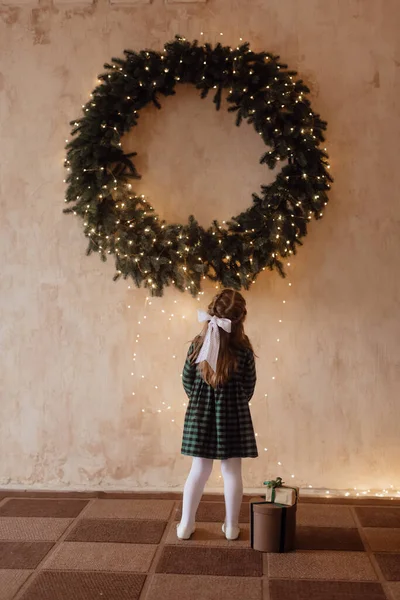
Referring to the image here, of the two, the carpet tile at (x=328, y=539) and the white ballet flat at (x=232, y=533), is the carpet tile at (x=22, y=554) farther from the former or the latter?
the carpet tile at (x=328, y=539)

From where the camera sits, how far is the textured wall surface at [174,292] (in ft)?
14.1

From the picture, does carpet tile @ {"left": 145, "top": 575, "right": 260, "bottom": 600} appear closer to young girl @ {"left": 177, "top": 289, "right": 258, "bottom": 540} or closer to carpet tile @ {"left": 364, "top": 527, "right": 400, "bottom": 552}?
young girl @ {"left": 177, "top": 289, "right": 258, "bottom": 540}

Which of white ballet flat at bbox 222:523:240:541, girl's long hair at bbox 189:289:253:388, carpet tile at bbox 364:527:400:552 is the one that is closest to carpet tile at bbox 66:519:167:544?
white ballet flat at bbox 222:523:240:541

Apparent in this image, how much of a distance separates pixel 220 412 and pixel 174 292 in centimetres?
114

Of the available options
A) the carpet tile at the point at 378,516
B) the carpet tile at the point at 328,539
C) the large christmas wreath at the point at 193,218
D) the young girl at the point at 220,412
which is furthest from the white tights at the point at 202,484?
the large christmas wreath at the point at 193,218

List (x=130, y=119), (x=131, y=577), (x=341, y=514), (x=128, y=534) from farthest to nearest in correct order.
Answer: (x=130, y=119) → (x=341, y=514) → (x=128, y=534) → (x=131, y=577)

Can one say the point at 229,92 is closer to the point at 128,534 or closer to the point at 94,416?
the point at 94,416

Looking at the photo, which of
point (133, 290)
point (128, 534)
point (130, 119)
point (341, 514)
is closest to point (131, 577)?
point (128, 534)

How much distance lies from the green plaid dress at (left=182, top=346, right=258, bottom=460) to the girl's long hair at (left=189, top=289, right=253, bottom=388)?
0.12ft

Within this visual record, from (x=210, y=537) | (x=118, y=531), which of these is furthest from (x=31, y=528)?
(x=210, y=537)

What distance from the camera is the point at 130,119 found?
419 cm

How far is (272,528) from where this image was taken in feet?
10.7

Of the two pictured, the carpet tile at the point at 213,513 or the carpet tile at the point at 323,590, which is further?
the carpet tile at the point at 213,513

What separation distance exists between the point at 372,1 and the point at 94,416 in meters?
3.09
